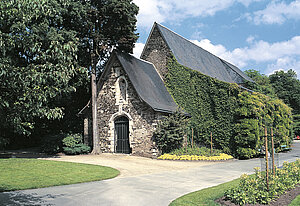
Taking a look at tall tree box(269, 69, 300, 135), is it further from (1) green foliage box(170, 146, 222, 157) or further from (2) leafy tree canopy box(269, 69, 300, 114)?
A: (1) green foliage box(170, 146, 222, 157)

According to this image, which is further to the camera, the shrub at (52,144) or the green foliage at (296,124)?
the green foliage at (296,124)

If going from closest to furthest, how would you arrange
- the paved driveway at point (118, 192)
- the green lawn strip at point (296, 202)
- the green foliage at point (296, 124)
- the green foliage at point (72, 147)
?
the green lawn strip at point (296, 202) < the paved driveway at point (118, 192) < the green foliage at point (72, 147) < the green foliage at point (296, 124)

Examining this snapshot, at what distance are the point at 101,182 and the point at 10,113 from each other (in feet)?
17.3

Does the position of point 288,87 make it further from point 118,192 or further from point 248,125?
point 118,192

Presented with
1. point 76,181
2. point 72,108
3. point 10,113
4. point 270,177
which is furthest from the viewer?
point 72,108

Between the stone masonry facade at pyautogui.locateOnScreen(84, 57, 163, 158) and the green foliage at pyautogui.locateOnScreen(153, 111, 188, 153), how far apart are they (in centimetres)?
39

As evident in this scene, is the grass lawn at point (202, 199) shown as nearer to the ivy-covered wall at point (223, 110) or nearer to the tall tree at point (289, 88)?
the ivy-covered wall at point (223, 110)

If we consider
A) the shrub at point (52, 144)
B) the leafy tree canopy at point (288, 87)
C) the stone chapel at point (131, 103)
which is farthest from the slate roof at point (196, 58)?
the leafy tree canopy at point (288, 87)

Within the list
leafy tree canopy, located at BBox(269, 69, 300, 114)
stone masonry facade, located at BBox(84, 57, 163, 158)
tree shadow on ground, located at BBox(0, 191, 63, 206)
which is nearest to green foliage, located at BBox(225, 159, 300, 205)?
tree shadow on ground, located at BBox(0, 191, 63, 206)

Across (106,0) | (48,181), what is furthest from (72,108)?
(48,181)

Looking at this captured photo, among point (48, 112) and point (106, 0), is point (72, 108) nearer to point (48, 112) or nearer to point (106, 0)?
point (106, 0)

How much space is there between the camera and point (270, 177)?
7750mm

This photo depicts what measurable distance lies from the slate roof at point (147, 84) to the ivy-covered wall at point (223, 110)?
106 centimetres

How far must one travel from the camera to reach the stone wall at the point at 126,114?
1811cm
